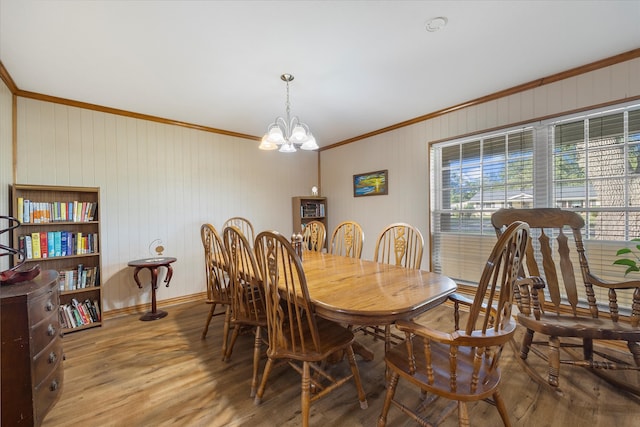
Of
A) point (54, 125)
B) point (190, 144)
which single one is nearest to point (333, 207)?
point (190, 144)

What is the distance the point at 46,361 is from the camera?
1.45 m

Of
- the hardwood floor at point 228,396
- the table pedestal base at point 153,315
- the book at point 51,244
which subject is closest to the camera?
the hardwood floor at point 228,396

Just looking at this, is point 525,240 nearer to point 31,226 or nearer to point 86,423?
point 86,423

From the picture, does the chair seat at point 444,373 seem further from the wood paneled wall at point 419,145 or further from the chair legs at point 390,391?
the wood paneled wall at point 419,145

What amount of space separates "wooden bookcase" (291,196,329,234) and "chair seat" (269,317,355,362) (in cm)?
284

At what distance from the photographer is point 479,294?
3.33ft

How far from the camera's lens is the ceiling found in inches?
64.4

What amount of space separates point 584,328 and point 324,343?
1569mm

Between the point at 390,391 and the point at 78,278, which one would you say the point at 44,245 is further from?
the point at 390,391

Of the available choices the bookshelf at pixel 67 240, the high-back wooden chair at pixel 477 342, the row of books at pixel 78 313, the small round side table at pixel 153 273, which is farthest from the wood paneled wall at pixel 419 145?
the row of books at pixel 78 313

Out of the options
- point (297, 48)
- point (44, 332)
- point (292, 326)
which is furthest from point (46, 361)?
point (297, 48)

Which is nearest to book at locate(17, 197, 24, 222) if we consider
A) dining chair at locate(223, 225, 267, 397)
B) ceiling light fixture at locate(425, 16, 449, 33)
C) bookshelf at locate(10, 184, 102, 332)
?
bookshelf at locate(10, 184, 102, 332)

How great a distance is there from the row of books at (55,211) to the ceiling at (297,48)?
1107 millimetres

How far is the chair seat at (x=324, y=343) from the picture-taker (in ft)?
4.52
